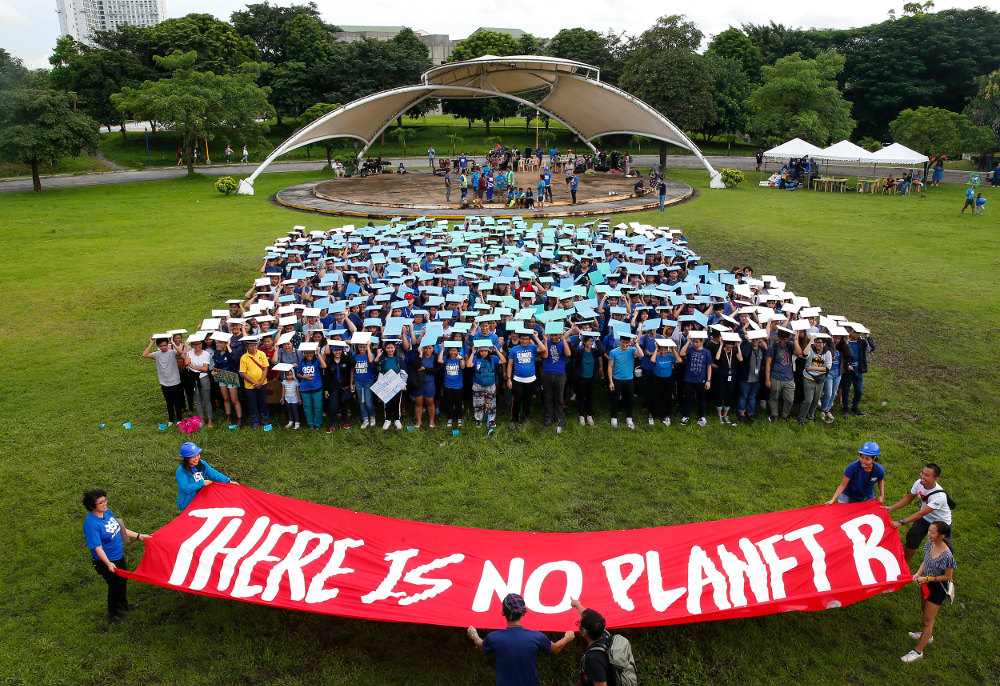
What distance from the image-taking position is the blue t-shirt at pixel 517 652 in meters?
4.52

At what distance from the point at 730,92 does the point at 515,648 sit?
183 ft

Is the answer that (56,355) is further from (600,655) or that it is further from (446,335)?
(600,655)

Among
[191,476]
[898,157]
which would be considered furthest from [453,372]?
[898,157]

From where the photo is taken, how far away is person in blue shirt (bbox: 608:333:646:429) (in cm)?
965

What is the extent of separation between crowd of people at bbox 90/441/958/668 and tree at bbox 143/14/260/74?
52.0 meters

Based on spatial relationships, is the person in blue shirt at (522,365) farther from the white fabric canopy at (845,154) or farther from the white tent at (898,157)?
the white tent at (898,157)

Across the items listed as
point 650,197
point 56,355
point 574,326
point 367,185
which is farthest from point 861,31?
point 56,355

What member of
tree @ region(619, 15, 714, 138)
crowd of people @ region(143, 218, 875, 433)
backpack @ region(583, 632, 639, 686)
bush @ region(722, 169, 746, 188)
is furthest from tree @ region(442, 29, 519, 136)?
backpack @ region(583, 632, 639, 686)

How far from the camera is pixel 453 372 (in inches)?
377

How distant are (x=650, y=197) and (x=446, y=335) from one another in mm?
23369

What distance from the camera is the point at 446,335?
9867mm

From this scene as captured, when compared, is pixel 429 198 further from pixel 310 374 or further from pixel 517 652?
pixel 517 652

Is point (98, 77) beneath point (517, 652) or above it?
above

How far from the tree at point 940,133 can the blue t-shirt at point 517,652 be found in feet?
132
